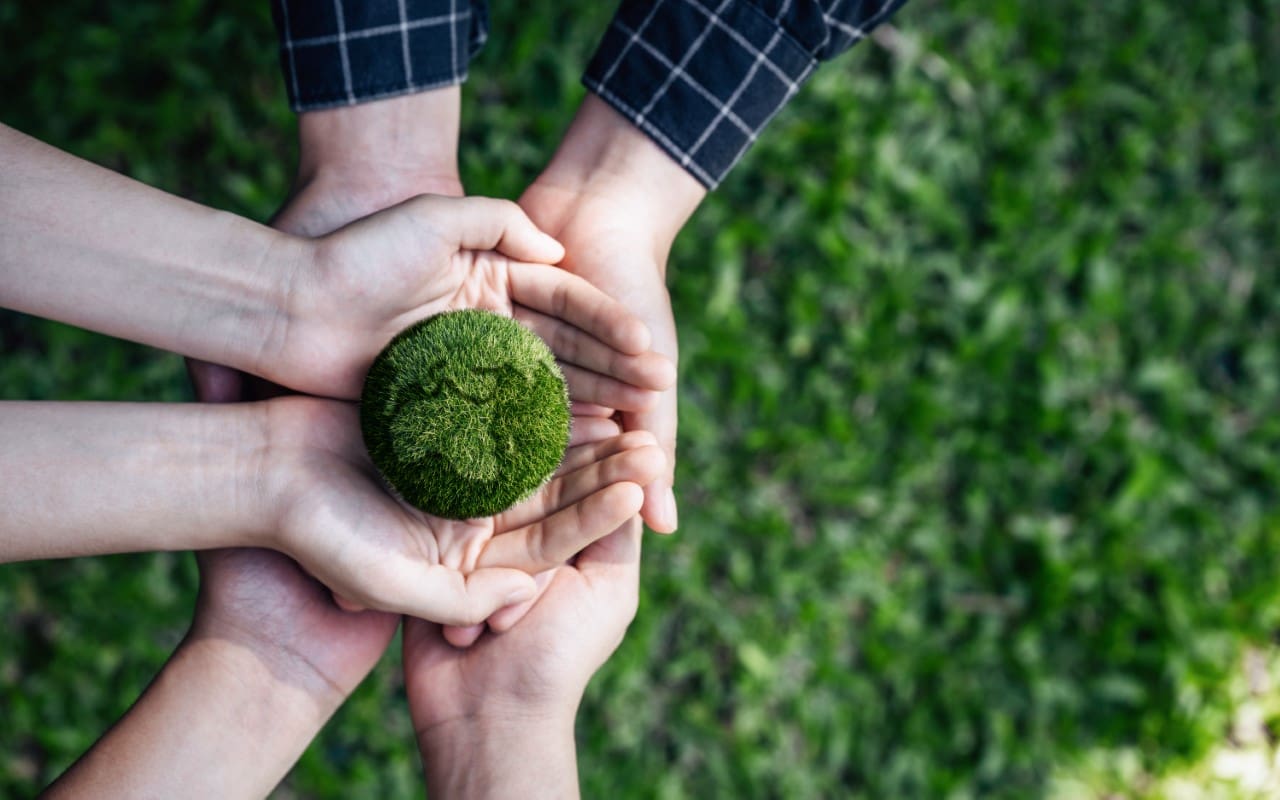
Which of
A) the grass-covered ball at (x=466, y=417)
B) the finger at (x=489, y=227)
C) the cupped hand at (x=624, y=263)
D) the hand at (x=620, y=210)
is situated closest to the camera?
the grass-covered ball at (x=466, y=417)

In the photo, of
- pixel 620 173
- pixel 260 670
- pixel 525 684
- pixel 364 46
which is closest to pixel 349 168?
pixel 364 46

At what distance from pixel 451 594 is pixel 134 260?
1.17 m

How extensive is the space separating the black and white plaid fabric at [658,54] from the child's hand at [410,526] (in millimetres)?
959

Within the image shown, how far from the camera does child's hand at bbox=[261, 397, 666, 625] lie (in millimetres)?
2373

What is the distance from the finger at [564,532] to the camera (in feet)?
7.72

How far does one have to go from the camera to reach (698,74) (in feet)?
9.20

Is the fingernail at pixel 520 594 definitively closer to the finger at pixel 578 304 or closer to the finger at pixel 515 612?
the finger at pixel 515 612

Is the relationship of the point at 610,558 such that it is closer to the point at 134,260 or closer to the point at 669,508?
the point at 669,508

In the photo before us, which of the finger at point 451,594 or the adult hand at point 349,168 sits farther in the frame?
the adult hand at point 349,168

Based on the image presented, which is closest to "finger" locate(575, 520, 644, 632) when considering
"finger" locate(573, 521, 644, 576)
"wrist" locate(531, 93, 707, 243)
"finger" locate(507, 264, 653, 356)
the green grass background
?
"finger" locate(573, 521, 644, 576)

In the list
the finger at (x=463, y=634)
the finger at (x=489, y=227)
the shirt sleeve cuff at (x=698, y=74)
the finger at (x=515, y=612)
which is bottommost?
the finger at (x=463, y=634)

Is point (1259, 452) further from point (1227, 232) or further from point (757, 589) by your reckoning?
point (757, 589)

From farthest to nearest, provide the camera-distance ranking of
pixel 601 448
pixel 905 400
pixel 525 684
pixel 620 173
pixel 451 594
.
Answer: pixel 905 400
pixel 620 173
pixel 601 448
pixel 525 684
pixel 451 594

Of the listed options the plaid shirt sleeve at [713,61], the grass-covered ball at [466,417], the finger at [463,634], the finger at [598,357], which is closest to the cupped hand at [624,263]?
the finger at [598,357]
